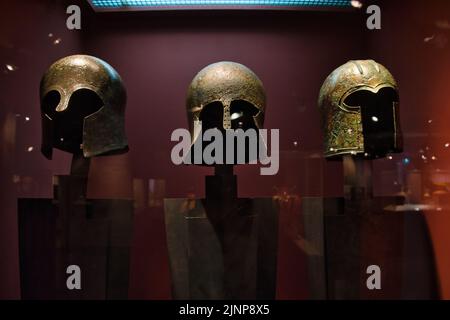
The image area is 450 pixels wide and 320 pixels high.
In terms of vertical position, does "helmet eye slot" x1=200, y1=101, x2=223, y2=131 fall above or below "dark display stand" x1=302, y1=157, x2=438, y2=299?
above

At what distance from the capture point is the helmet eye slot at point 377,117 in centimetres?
243

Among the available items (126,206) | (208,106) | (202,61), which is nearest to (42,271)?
(126,206)

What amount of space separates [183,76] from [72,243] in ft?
3.64

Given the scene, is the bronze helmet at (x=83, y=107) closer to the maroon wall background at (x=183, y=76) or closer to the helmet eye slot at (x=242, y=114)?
the maroon wall background at (x=183, y=76)

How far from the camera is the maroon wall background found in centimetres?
254

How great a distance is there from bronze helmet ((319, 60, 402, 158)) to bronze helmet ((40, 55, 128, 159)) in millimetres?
1070

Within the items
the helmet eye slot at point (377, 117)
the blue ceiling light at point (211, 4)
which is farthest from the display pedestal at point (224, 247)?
the blue ceiling light at point (211, 4)

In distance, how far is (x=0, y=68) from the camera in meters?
2.50

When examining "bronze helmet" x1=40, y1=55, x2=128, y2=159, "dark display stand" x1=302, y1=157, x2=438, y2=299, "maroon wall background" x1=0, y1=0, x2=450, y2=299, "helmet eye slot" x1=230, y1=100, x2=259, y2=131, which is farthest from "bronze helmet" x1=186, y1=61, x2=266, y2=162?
"dark display stand" x1=302, y1=157, x2=438, y2=299

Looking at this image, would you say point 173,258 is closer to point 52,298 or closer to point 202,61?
Result: point 52,298

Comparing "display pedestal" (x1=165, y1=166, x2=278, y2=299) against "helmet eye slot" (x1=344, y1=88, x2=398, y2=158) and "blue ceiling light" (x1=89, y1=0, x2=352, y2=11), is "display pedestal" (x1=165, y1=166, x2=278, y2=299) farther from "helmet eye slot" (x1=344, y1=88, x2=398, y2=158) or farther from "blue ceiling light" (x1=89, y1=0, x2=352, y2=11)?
"blue ceiling light" (x1=89, y1=0, x2=352, y2=11)

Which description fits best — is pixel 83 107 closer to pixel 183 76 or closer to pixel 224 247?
pixel 183 76
